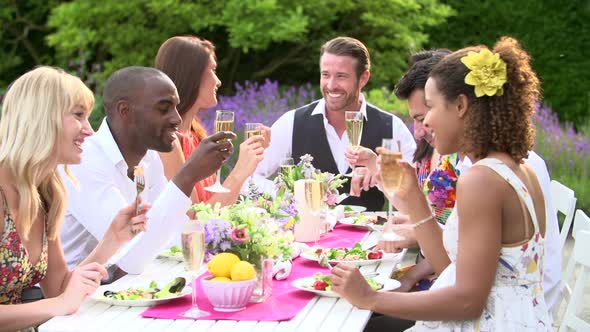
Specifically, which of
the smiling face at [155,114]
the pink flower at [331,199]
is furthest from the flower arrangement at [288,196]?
the smiling face at [155,114]

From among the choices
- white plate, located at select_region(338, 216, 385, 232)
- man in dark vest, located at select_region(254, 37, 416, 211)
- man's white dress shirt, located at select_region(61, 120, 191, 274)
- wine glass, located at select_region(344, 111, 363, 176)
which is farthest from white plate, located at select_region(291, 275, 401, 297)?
man in dark vest, located at select_region(254, 37, 416, 211)

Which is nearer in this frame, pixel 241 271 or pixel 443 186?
pixel 241 271

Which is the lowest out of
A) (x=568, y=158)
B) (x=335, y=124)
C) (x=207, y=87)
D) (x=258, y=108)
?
(x=568, y=158)

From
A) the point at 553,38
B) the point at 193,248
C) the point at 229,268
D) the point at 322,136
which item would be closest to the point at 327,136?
the point at 322,136

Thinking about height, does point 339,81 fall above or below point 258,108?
above

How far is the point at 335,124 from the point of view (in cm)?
609

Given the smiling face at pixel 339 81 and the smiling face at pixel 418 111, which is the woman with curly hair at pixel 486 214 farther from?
the smiling face at pixel 339 81

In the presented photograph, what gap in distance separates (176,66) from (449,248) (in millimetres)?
2509

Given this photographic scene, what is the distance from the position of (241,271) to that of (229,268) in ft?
0.17

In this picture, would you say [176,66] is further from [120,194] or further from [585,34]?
[585,34]

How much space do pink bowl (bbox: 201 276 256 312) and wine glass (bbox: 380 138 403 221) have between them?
671 mm

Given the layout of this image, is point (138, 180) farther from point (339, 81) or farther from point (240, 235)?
point (339, 81)

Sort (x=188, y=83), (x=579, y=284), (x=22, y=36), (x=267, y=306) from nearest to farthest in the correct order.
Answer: (x=267, y=306) → (x=579, y=284) → (x=188, y=83) → (x=22, y=36)

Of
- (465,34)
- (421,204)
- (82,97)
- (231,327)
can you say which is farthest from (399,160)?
(465,34)
